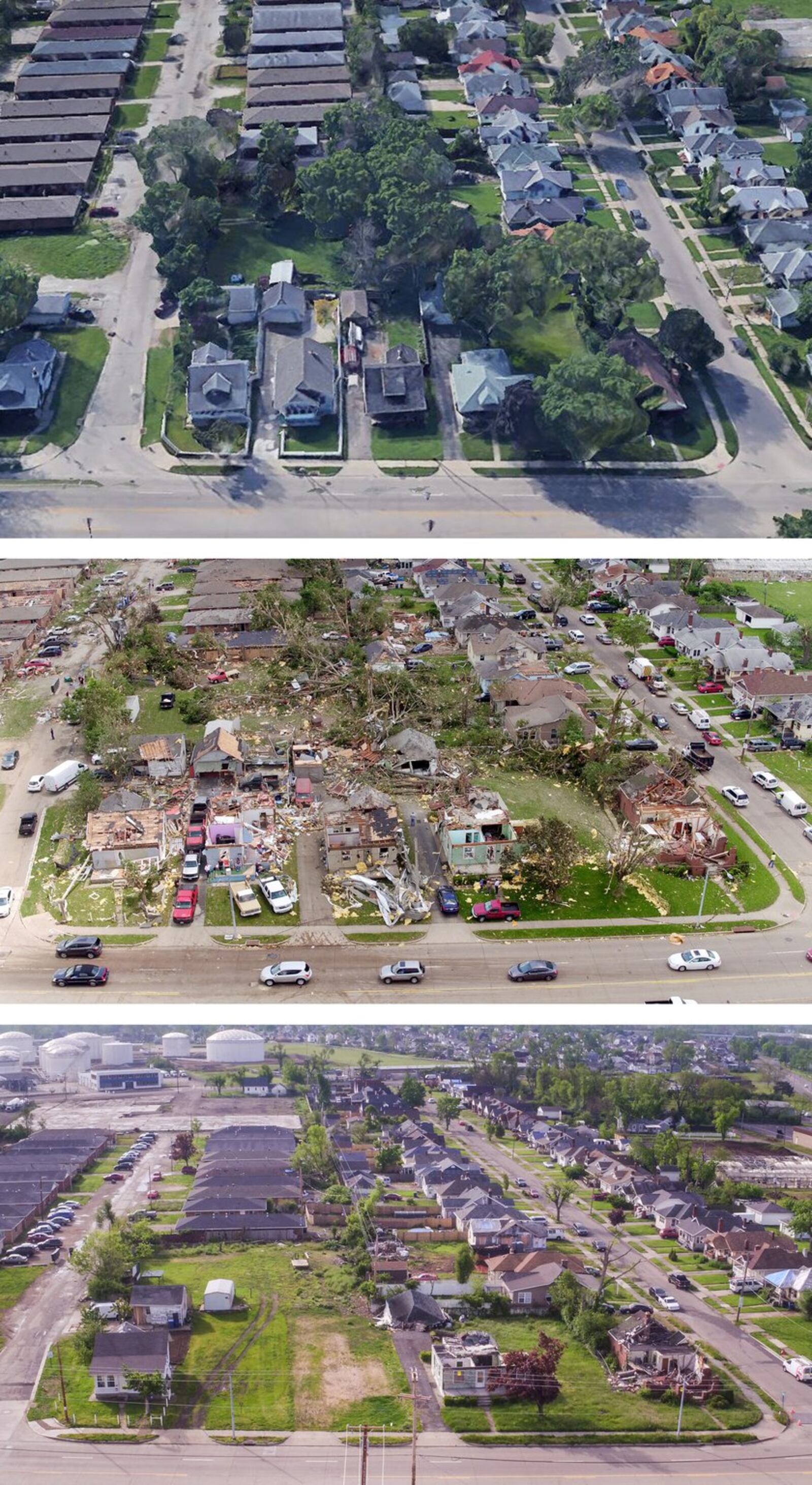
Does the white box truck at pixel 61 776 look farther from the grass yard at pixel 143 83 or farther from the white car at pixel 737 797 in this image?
the grass yard at pixel 143 83

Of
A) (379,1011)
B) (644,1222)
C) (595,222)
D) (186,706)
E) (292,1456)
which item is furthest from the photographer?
(595,222)

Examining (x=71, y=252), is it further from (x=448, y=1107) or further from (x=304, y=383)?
(x=448, y=1107)

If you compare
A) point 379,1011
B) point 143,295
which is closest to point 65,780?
point 379,1011

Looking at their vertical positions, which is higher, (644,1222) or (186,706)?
(186,706)

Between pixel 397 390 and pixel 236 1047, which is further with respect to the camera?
pixel 397 390

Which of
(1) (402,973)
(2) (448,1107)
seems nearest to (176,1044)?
(1) (402,973)

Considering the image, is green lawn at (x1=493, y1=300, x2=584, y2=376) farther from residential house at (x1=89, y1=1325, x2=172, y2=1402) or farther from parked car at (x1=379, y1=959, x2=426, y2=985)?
residential house at (x1=89, y1=1325, x2=172, y2=1402)

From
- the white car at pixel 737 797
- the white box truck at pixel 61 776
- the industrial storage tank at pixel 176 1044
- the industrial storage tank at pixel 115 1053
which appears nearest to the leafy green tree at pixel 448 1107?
the industrial storage tank at pixel 176 1044

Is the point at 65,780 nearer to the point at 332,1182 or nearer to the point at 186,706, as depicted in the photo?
the point at 186,706
